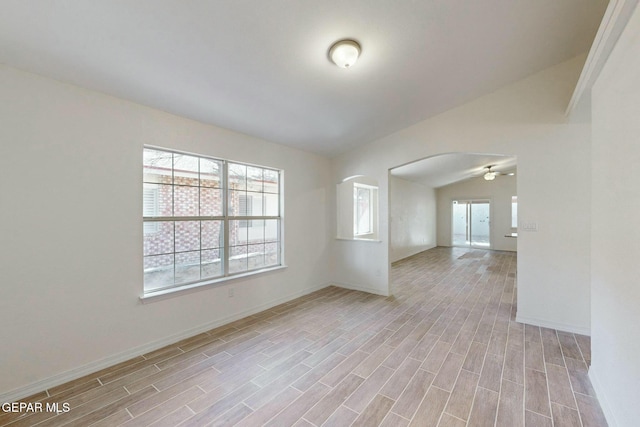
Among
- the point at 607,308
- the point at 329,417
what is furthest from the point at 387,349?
the point at 607,308

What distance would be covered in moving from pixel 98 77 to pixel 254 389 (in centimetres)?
302

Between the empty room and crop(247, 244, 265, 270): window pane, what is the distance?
0.15ft

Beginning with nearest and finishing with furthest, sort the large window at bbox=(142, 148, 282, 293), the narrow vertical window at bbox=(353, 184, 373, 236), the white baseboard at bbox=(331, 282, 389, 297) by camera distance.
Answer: the large window at bbox=(142, 148, 282, 293) → the white baseboard at bbox=(331, 282, 389, 297) → the narrow vertical window at bbox=(353, 184, 373, 236)

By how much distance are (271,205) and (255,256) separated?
2.86 feet

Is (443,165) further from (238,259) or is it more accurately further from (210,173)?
(210,173)

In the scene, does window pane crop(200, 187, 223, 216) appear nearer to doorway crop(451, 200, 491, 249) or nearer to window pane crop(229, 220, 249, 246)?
window pane crop(229, 220, 249, 246)

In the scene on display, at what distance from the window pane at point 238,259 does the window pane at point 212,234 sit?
248 mm

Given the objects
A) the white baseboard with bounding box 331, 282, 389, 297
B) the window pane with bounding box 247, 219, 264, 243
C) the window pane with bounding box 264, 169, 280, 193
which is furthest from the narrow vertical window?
the window pane with bounding box 247, 219, 264, 243

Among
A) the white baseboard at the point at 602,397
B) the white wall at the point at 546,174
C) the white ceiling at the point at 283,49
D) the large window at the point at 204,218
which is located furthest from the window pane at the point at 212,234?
the white baseboard at the point at 602,397

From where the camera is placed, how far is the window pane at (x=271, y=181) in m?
4.21

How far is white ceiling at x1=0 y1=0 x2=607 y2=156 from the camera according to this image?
1.80m

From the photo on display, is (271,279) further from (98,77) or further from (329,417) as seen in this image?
(98,77)

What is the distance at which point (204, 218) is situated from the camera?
3332mm

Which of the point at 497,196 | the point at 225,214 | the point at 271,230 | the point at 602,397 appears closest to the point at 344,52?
the point at 225,214
